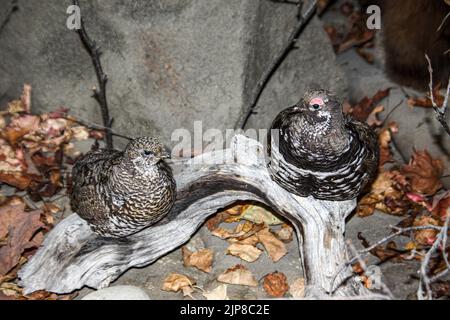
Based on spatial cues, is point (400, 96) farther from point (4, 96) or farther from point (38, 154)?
point (4, 96)

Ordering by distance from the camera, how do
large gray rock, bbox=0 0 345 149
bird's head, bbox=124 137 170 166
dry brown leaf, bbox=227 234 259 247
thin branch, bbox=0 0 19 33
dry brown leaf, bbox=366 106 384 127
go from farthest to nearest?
dry brown leaf, bbox=366 106 384 127 → thin branch, bbox=0 0 19 33 → large gray rock, bbox=0 0 345 149 → dry brown leaf, bbox=227 234 259 247 → bird's head, bbox=124 137 170 166

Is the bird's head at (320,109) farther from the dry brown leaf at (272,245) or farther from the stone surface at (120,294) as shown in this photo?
the stone surface at (120,294)

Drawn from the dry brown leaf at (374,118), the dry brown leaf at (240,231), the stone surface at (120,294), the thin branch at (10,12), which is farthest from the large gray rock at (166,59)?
the stone surface at (120,294)

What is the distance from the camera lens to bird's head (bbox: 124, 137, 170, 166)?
132 inches

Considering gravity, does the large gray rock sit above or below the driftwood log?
above

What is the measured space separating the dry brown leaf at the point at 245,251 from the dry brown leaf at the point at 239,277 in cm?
14

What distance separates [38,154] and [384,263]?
10.3 feet

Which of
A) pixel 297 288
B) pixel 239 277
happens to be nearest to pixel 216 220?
pixel 239 277

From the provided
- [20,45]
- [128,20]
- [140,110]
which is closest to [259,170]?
[140,110]

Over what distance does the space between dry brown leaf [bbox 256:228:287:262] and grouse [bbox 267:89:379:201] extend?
49 cm

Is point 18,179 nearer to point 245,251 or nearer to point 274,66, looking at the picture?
point 245,251

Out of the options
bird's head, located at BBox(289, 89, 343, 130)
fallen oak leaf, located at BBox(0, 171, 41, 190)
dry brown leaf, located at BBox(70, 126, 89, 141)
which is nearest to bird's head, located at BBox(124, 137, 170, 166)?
bird's head, located at BBox(289, 89, 343, 130)

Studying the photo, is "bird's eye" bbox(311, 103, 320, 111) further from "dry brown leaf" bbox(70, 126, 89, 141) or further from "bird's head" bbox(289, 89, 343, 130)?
"dry brown leaf" bbox(70, 126, 89, 141)

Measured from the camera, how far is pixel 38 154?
15.7 ft
